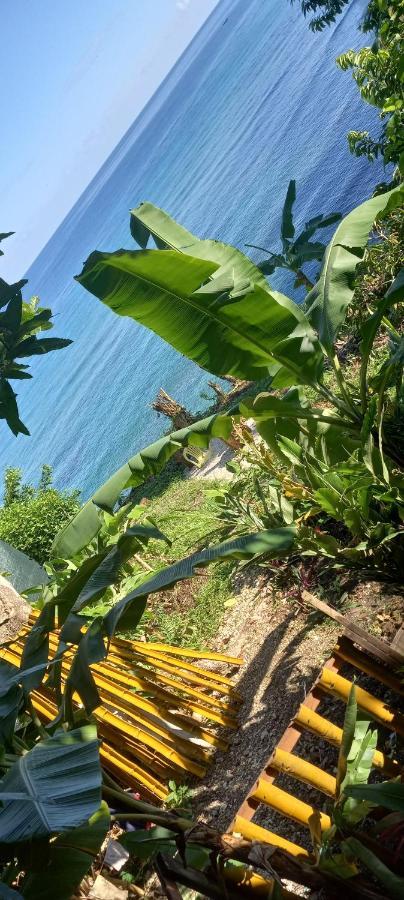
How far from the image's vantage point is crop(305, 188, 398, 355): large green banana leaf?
3.00 meters

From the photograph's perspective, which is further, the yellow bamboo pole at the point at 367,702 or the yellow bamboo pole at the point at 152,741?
the yellow bamboo pole at the point at 152,741

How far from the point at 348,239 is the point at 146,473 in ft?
4.32

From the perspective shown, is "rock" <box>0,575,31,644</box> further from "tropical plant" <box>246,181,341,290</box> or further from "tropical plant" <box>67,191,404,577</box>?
"tropical plant" <box>246,181,341,290</box>

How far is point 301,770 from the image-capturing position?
2531mm

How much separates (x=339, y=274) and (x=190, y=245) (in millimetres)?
664

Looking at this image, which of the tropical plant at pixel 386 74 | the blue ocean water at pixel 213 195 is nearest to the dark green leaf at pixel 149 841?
the tropical plant at pixel 386 74

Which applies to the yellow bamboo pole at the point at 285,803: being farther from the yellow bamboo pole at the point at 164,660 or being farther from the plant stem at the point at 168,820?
the yellow bamboo pole at the point at 164,660

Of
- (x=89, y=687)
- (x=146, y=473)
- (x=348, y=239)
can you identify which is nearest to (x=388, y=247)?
(x=348, y=239)

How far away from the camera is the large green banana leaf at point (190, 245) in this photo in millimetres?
3115

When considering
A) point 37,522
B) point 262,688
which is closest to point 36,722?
point 262,688

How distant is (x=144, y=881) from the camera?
3.28 m

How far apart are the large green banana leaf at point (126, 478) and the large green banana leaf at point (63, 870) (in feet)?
5.19

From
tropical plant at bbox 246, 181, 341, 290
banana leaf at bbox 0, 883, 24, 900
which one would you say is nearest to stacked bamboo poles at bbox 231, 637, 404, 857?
banana leaf at bbox 0, 883, 24, 900

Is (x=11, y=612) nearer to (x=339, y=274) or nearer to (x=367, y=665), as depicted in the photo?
(x=367, y=665)
